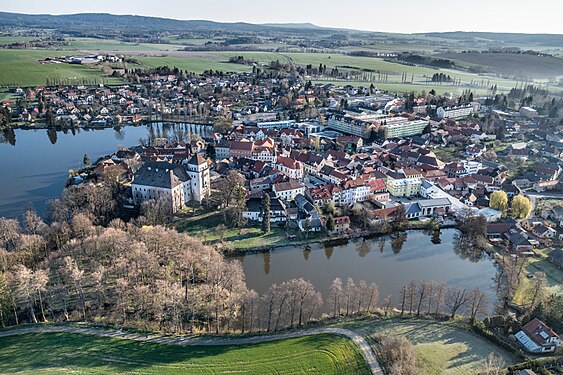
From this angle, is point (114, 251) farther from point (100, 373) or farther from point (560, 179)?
point (560, 179)

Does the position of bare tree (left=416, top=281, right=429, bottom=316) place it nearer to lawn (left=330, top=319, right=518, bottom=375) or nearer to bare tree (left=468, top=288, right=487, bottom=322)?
lawn (left=330, top=319, right=518, bottom=375)

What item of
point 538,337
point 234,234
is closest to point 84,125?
point 234,234

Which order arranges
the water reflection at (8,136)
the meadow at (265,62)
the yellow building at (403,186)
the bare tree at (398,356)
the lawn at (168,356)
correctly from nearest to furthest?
the bare tree at (398,356) < the lawn at (168,356) < the yellow building at (403,186) < the water reflection at (8,136) < the meadow at (265,62)

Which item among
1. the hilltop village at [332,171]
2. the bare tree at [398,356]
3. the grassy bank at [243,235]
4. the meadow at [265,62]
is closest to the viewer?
the bare tree at [398,356]

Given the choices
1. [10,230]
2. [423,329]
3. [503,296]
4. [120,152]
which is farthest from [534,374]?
[120,152]

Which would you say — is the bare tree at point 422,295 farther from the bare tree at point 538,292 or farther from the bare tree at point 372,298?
the bare tree at point 538,292

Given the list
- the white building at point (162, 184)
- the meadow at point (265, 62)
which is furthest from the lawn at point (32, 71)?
the white building at point (162, 184)

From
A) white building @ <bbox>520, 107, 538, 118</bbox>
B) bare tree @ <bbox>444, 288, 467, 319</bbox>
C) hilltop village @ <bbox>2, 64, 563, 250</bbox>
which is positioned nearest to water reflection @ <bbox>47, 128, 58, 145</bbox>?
hilltop village @ <bbox>2, 64, 563, 250</bbox>
